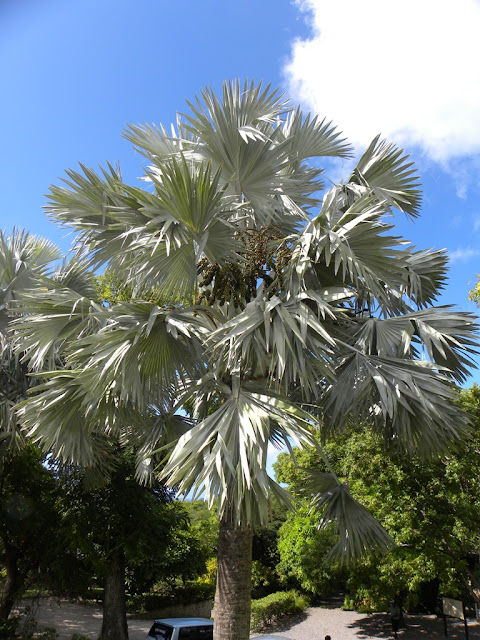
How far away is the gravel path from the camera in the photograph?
52.5ft

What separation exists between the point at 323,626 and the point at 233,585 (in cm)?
1494

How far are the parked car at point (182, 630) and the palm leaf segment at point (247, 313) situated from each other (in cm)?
619

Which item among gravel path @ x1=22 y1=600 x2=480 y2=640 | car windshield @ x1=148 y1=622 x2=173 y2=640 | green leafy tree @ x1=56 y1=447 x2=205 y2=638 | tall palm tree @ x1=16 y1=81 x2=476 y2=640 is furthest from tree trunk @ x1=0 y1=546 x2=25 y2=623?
tall palm tree @ x1=16 y1=81 x2=476 y2=640

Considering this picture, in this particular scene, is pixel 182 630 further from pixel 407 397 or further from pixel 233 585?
pixel 407 397

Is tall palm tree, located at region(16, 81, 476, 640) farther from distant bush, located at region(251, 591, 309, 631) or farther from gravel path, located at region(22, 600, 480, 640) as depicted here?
distant bush, located at region(251, 591, 309, 631)

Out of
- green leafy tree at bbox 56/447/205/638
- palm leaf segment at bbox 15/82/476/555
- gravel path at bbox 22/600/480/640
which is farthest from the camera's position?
gravel path at bbox 22/600/480/640

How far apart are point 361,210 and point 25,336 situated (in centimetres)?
432

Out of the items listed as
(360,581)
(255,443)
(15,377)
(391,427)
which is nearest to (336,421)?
(391,427)

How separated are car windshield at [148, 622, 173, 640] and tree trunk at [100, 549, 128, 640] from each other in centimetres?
315

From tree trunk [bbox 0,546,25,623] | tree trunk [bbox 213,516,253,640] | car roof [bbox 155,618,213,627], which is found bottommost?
car roof [bbox 155,618,213,627]

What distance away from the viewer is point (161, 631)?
11.1 meters

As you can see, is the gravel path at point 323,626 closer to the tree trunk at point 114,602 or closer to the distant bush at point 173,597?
the distant bush at point 173,597

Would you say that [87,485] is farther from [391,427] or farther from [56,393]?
[391,427]

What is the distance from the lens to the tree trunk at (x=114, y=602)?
13.7 meters
